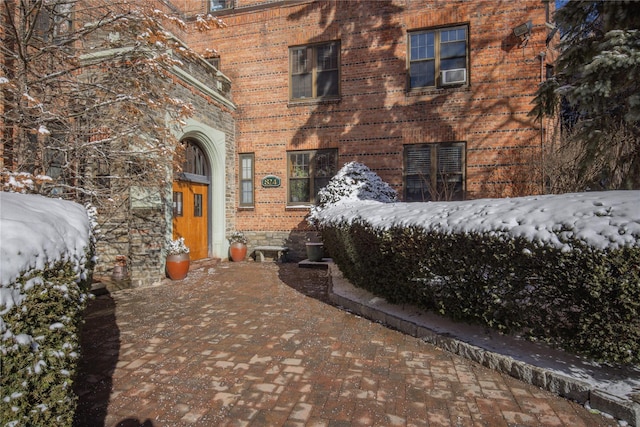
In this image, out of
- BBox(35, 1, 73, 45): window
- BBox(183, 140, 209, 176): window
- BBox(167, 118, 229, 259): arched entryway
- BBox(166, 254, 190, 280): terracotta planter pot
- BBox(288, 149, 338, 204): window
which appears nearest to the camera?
BBox(35, 1, 73, 45): window

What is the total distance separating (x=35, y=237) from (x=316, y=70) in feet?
34.0

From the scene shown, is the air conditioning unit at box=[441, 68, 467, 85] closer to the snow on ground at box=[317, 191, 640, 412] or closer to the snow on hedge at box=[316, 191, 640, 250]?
the snow on ground at box=[317, 191, 640, 412]

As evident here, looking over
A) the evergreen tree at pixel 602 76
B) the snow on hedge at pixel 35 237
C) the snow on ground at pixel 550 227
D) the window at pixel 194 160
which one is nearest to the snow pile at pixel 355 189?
the window at pixel 194 160

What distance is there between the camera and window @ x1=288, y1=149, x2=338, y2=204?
1061cm

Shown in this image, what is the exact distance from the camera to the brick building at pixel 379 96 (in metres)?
9.20

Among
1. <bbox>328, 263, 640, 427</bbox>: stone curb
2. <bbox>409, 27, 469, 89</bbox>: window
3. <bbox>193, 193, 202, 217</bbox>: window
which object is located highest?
<bbox>409, 27, 469, 89</bbox>: window

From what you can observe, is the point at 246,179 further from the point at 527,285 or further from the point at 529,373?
the point at 529,373

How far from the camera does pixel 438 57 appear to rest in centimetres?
977

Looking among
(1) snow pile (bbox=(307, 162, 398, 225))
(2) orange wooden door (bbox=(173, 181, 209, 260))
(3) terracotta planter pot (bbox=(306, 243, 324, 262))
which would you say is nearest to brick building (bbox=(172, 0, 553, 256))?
(1) snow pile (bbox=(307, 162, 398, 225))

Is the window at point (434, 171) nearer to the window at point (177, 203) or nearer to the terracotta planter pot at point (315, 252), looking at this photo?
the terracotta planter pot at point (315, 252)

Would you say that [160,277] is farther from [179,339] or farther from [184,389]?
[184,389]

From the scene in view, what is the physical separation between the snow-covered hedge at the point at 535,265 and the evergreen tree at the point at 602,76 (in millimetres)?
1650

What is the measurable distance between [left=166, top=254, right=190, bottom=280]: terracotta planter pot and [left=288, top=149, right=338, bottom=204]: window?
14.2 ft

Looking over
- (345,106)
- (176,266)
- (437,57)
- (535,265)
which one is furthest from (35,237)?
(437,57)
